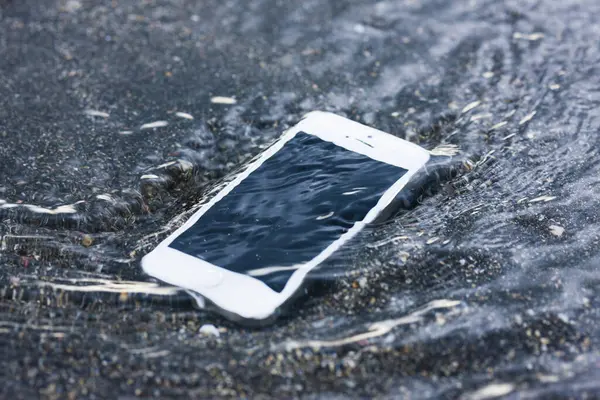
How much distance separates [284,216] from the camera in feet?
7.74

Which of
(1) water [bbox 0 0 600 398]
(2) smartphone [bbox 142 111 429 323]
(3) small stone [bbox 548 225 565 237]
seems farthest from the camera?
(3) small stone [bbox 548 225 565 237]

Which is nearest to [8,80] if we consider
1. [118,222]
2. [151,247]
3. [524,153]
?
[118,222]

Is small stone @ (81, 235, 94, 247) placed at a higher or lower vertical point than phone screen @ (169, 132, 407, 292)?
lower

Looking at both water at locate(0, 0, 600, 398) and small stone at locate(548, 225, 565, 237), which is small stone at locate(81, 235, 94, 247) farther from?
small stone at locate(548, 225, 565, 237)

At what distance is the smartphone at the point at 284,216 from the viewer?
215 cm

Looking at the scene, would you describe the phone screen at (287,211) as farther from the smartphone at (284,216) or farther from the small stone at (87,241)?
the small stone at (87,241)

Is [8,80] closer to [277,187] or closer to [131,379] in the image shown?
[277,187]

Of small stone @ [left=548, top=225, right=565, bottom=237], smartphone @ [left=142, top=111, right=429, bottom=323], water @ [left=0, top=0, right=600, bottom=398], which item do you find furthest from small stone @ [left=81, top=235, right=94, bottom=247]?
small stone @ [left=548, top=225, right=565, bottom=237]

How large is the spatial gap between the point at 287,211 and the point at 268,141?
0.69 meters

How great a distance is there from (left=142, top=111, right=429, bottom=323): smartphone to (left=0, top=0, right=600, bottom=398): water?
0.09m

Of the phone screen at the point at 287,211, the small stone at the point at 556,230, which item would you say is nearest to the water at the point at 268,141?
the small stone at the point at 556,230

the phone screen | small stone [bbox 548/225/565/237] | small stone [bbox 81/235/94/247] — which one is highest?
the phone screen

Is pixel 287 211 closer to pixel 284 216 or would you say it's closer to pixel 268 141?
pixel 284 216

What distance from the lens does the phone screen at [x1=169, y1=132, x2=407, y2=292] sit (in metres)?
2.21
